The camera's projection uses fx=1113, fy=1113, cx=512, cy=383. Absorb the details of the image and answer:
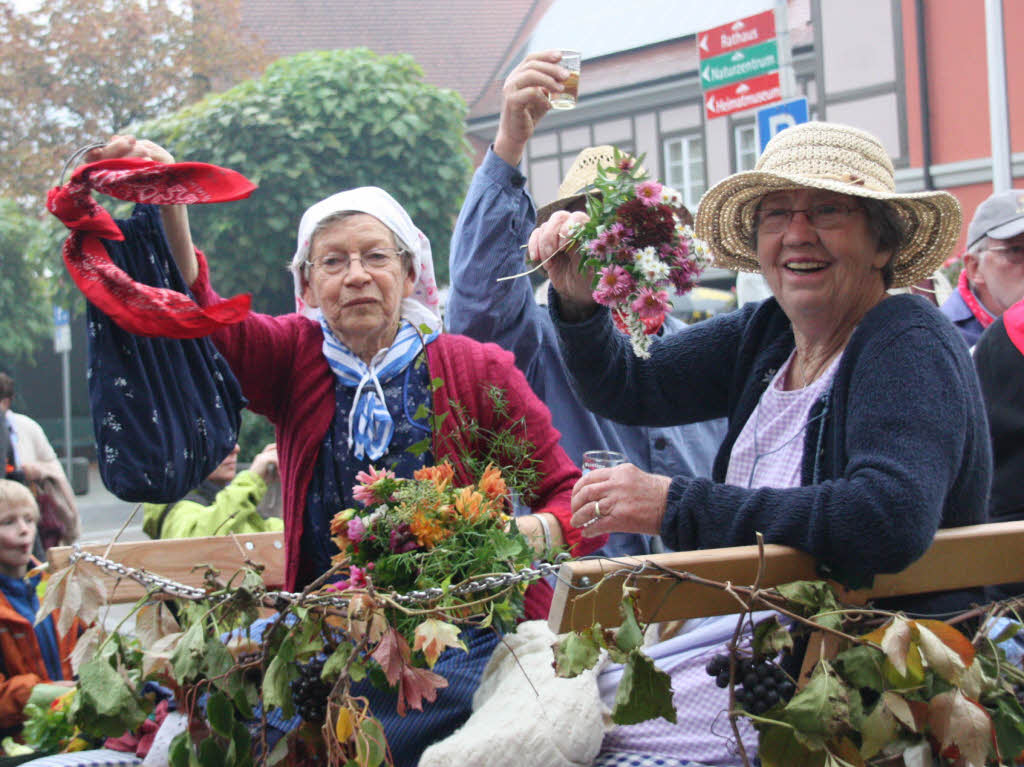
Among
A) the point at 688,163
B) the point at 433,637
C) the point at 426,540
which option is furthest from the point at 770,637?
the point at 688,163

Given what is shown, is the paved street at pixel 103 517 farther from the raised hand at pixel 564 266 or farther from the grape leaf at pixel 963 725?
the grape leaf at pixel 963 725

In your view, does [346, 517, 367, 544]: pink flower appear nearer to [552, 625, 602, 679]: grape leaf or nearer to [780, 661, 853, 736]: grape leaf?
[552, 625, 602, 679]: grape leaf

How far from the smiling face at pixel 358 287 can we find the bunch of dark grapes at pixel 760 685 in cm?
134

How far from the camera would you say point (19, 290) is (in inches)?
909

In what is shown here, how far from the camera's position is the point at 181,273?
2604 mm

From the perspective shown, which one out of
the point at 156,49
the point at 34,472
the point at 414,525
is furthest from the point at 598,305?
the point at 156,49

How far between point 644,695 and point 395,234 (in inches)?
60.6

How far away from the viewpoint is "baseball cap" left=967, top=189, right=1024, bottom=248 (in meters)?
4.52

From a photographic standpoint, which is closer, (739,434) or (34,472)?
(739,434)

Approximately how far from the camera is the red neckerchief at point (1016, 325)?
124 inches

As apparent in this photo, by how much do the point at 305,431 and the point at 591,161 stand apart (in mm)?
1385

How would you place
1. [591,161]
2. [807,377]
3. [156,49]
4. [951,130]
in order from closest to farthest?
[807,377] → [591,161] → [951,130] → [156,49]

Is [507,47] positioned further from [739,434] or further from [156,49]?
[739,434]

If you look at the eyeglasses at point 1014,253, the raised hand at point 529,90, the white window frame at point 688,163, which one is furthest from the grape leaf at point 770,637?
the white window frame at point 688,163
